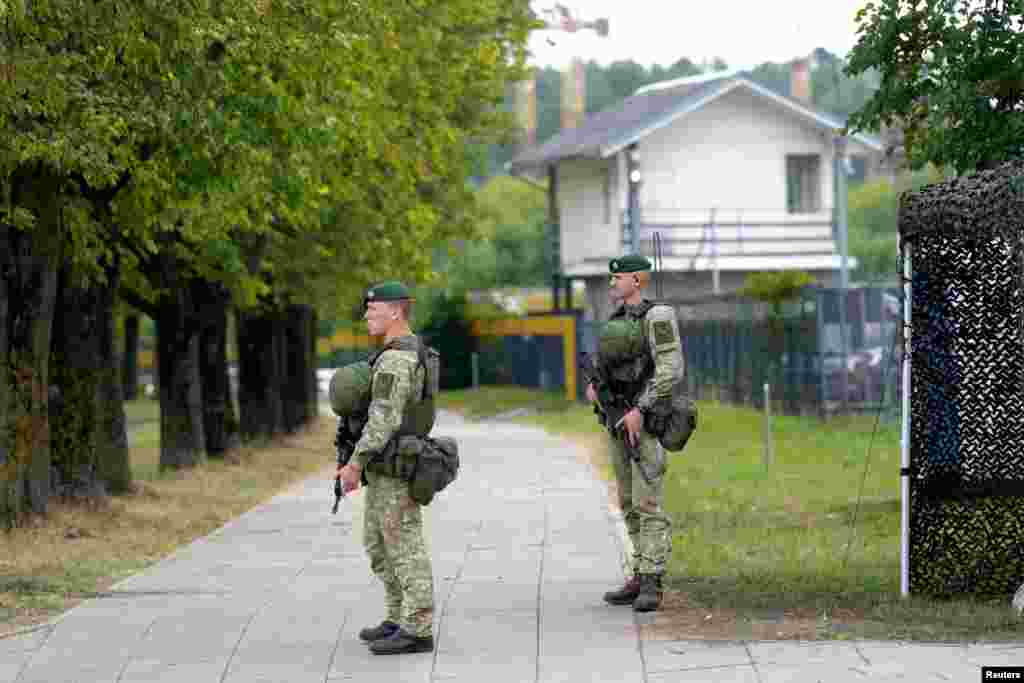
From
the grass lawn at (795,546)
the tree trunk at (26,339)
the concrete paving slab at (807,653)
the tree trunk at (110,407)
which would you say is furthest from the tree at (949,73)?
the tree trunk at (110,407)

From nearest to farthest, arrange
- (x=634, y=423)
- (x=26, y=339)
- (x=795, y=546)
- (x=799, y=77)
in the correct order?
(x=634, y=423), (x=795, y=546), (x=26, y=339), (x=799, y=77)

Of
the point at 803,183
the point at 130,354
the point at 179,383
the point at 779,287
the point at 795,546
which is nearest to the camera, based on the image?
the point at 795,546

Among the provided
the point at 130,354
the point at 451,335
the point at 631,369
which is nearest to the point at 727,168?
the point at 451,335

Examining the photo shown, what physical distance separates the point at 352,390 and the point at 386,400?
22cm

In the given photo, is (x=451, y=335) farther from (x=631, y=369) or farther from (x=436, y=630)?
(x=436, y=630)

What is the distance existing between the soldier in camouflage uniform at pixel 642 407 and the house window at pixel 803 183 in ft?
125

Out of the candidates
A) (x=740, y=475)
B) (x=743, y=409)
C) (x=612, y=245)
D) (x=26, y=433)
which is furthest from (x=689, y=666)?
A: (x=612, y=245)

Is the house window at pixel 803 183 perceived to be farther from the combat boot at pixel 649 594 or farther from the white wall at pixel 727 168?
the combat boot at pixel 649 594

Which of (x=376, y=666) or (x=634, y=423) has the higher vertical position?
(x=634, y=423)

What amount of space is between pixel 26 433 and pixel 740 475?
8.55m

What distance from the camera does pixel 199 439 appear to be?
81.5 ft

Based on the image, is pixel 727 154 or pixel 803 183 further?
pixel 803 183

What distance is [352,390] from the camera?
9336 mm

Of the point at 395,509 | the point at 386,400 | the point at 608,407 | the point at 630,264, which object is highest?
the point at 630,264
